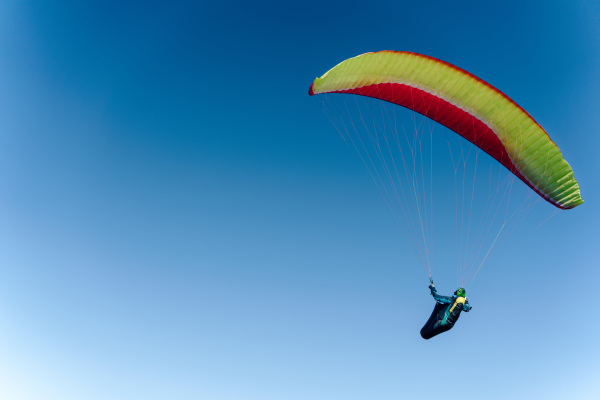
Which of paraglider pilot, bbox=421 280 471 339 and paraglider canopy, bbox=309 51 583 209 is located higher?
paraglider canopy, bbox=309 51 583 209

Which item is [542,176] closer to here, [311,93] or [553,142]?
[553,142]

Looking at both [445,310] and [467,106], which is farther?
[467,106]

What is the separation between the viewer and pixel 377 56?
1252cm

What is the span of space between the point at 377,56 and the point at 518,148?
201 inches

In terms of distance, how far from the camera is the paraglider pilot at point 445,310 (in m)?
12.2

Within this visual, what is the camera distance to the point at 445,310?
1240cm

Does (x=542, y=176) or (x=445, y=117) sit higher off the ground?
(x=445, y=117)

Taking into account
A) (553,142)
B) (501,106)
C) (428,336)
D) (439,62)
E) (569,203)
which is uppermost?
(439,62)

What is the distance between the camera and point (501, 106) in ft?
41.1

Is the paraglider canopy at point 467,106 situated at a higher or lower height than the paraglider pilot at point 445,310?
higher

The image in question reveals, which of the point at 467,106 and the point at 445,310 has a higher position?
the point at 467,106

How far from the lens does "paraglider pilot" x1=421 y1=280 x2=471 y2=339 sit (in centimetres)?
1219

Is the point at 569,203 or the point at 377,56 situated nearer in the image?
the point at 377,56

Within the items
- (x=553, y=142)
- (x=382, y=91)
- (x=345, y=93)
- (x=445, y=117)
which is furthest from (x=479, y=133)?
(x=345, y=93)
